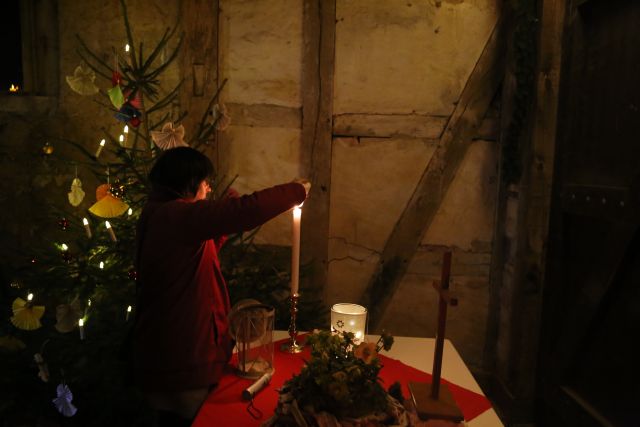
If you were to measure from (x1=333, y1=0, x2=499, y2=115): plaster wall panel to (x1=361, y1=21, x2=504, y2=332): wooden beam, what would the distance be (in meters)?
0.09

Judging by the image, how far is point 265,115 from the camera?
3.63 m

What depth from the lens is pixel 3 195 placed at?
374 cm

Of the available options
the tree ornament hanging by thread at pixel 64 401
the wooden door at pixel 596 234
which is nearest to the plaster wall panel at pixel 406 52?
the wooden door at pixel 596 234

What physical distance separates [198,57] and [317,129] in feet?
3.52

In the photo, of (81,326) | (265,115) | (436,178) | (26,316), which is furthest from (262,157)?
(26,316)

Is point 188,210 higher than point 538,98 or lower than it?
lower

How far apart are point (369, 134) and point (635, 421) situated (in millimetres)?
2434

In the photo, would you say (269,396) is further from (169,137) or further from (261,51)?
(261,51)

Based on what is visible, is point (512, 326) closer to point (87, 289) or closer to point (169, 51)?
point (87, 289)

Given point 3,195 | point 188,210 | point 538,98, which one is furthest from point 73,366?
point 538,98

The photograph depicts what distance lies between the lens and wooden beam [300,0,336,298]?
3.51 metres

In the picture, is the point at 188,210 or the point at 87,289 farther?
the point at 87,289

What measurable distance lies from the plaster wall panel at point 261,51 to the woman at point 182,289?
71.4 inches

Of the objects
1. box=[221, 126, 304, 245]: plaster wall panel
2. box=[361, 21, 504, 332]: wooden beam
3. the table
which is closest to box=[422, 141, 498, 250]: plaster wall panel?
box=[361, 21, 504, 332]: wooden beam
